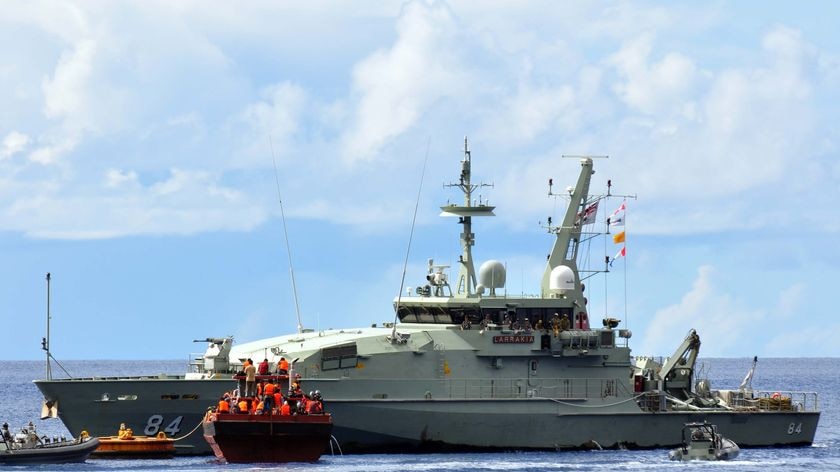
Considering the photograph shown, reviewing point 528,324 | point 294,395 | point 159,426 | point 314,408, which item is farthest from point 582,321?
point 159,426

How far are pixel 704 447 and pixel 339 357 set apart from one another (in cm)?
1105

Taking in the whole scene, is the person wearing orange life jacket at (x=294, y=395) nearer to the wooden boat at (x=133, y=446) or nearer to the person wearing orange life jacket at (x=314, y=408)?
the person wearing orange life jacket at (x=314, y=408)

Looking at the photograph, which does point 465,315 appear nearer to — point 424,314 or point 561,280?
point 424,314

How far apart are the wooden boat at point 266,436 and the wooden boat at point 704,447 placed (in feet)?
35.5

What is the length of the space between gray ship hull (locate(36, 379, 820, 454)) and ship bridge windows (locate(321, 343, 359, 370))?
113 centimetres

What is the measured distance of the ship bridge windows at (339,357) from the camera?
43.3 meters

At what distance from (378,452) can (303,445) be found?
3.48 m

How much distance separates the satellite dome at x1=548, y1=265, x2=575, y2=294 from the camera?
155ft

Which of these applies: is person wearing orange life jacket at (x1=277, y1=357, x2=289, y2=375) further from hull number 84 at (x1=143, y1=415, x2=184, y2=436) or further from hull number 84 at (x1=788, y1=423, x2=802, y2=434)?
hull number 84 at (x1=788, y1=423, x2=802, y2=434)

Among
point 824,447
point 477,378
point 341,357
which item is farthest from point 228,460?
point 824,447

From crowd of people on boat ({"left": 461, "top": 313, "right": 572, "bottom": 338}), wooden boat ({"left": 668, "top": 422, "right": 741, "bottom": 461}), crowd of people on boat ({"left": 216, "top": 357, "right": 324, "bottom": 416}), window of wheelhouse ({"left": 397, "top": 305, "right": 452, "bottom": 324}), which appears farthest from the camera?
window of wheelhouse ({"left": 397, "top": 305, "right": 452, "bottom": 324})

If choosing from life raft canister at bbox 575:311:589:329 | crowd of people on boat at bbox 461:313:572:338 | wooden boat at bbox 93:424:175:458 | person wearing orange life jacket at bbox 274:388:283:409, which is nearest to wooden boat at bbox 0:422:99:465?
wooden boat at bbox 93:424:175:458

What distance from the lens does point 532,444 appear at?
4497 cm

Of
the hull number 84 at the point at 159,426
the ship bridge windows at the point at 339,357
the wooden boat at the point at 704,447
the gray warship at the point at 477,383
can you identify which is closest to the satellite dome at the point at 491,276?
the gray warship at the point at 477,383
